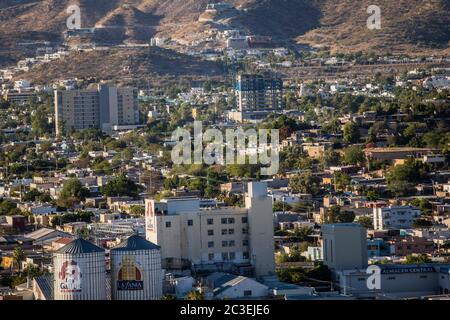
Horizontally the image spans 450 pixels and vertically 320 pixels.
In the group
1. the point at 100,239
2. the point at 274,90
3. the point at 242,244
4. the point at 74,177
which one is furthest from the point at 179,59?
the point at 242,244

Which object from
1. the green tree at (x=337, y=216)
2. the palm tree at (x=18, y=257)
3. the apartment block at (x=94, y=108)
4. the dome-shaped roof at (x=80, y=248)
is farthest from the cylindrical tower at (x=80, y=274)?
the apartment block at (x=94, y=108)

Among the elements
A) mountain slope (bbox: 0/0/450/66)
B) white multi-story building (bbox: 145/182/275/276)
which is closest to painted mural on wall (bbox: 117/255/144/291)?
white multi-story building (bbox: 145/182/275/276)

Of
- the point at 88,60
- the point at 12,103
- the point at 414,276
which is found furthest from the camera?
the point at 88,60

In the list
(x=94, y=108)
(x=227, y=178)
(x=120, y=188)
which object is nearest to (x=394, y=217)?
(x=120, y=188)

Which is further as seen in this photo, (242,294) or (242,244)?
(242,244)

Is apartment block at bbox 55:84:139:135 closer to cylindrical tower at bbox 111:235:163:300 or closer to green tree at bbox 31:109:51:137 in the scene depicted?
green tree at bbox 31:109:51:137

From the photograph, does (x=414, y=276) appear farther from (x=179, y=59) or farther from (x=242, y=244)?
(x=179, y=59)
